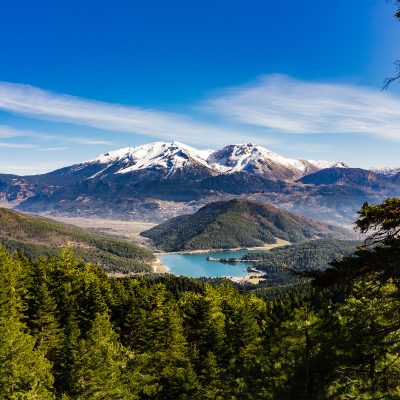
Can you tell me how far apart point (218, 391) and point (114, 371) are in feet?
56.2

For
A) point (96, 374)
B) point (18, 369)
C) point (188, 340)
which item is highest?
point (18, 369)

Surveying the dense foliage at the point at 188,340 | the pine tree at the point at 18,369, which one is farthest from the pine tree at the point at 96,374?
the pine tree at the point at 18,369

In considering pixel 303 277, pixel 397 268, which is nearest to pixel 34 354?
pixel 303 277

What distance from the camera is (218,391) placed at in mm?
54344

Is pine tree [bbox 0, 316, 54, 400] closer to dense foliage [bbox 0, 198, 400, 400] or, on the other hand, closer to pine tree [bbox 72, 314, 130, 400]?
dense foliage [bbox 0, 198, 400, 400]

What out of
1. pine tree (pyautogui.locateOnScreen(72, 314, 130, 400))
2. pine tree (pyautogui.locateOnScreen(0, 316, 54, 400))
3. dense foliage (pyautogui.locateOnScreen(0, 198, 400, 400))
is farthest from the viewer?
pine tree (pyautogui.locateOnScreen(72, 314, 130, 400))

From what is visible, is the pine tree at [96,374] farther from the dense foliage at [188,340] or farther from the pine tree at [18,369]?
the pine tree at [18,369]

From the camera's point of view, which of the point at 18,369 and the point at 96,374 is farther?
the point at 96,374

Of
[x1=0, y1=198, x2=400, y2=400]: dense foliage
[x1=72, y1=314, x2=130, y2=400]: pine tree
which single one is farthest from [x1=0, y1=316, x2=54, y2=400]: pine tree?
[x1=72, y1=314, x2=130, y2=400]: pine tree

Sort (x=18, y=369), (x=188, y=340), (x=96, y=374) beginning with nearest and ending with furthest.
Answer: (x=18, y=369), (x=96, y=374), (x=188, y=340)

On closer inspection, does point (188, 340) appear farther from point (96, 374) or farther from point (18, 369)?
point (18, 369)

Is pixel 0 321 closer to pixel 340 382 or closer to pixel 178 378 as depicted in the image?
pixel 178 378

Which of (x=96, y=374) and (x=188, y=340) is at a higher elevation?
(x=96, y=374)

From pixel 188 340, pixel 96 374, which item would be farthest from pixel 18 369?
pixel 188 340
